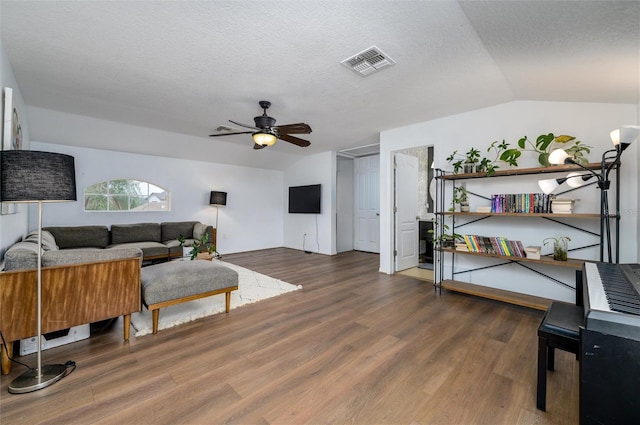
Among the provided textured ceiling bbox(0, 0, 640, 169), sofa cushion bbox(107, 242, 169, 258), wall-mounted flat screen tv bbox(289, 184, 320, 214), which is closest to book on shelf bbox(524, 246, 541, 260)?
textured ceiling bbox(0, 0, 640, 169)

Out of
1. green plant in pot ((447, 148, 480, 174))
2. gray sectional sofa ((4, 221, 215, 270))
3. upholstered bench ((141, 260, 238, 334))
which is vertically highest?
green plant in pot ((447, 148, 480, 174))

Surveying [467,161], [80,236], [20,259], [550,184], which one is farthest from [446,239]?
[80,236]

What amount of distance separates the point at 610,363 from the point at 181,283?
293cm

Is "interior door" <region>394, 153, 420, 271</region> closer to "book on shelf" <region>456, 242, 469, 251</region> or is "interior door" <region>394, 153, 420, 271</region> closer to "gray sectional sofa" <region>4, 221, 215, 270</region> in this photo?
"book on shelf" <region>456, 242, 469, 251</region>

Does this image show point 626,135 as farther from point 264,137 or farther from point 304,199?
point 304,199

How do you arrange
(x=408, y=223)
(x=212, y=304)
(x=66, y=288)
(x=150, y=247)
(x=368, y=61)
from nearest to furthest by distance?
(x=66, y=288)
(x=368, y=61)
(x=212, y=304)
(x=150, y=247)
(x=408, y=223)

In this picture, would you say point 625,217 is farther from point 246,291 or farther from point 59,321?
point 59,321

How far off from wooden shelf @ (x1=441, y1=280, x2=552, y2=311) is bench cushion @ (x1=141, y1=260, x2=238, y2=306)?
2.76 meters

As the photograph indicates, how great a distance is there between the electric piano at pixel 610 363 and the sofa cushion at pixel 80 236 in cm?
613

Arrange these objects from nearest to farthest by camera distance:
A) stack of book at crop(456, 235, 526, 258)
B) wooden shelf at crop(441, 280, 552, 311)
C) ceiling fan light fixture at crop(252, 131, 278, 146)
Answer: wooden shelf at crop(441, 280, 552, 311) < stack of book at crop(456, 235, 526, 258) < ceiling fan light fixture at crop(252, 131, 278, 146)

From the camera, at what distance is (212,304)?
302cm

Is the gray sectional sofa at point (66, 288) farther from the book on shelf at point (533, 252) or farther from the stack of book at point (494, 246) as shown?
the book on shelf at point (533, 252)

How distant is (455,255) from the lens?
374 cm

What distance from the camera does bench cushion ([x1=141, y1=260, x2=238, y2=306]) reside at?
2.36 metres
